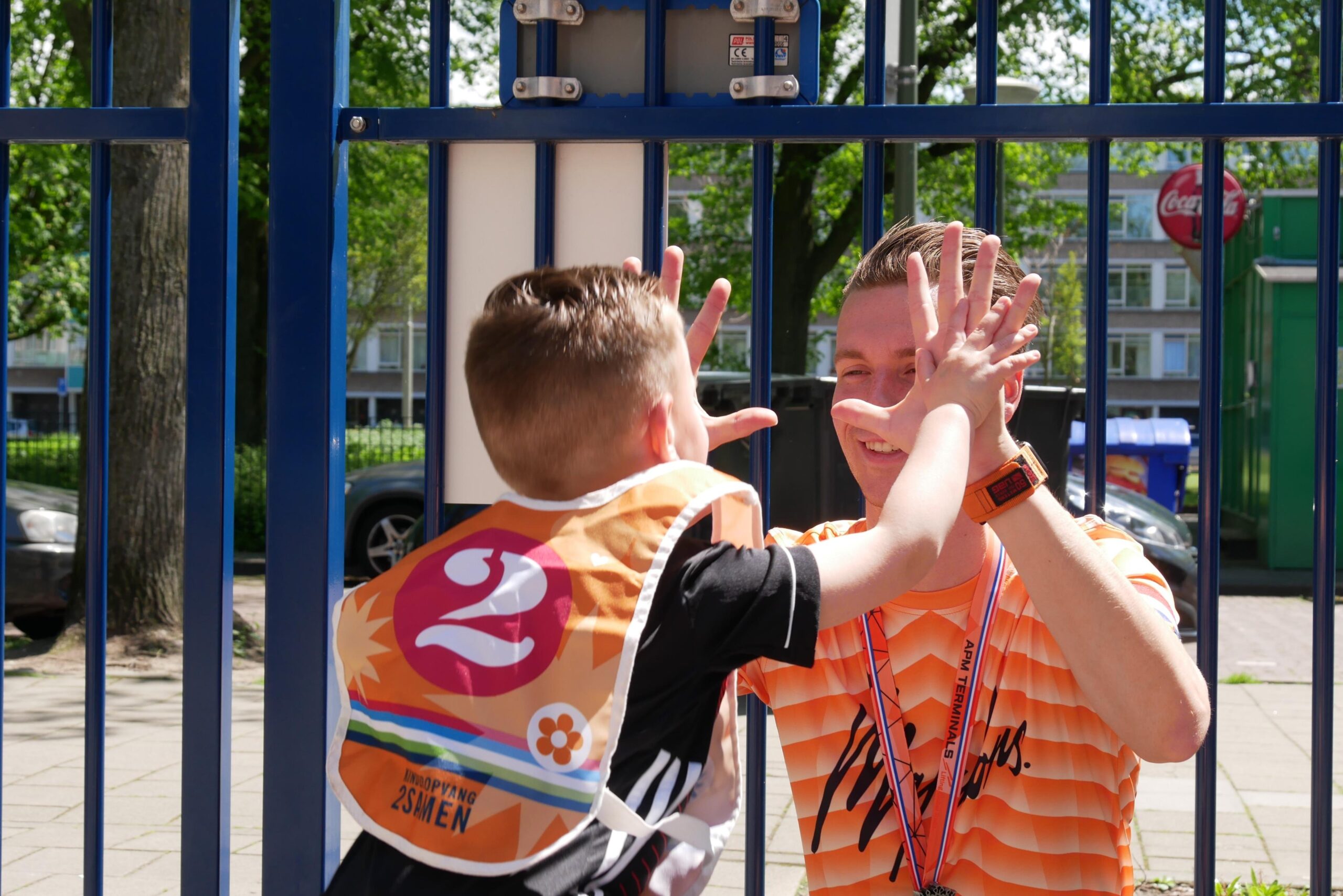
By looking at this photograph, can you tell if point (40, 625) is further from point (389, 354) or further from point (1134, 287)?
point (1134, 287)

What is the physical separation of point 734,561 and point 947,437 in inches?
11.6

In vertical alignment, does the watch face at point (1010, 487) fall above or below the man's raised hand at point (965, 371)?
below

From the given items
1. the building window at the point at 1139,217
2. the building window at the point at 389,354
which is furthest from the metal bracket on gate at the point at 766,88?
the building window at the point at 389,354

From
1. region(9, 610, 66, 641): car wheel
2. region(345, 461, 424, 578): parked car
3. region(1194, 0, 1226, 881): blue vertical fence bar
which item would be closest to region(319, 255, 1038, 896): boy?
region(1194, 0, 1226, 881): blue vertical fence bar

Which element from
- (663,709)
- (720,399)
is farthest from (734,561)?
(720,399)

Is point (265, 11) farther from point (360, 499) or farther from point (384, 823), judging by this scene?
point (384, 823)

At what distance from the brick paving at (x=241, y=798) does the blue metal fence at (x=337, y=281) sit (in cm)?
217

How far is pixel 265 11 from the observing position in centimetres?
1488

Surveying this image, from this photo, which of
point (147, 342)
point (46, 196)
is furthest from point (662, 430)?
point (46, 196)

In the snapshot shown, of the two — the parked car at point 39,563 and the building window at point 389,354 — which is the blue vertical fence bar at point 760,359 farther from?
the building window at point 389,354

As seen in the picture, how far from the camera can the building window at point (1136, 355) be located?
6912 cm

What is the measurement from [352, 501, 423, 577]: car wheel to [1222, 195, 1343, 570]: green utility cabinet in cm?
901

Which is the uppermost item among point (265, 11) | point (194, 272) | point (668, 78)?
Result: point (265, 11)

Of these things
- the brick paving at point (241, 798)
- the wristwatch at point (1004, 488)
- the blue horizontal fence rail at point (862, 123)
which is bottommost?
the brick paving at point (241, 798)
